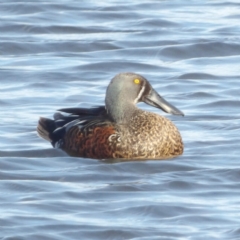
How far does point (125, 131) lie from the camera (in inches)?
416

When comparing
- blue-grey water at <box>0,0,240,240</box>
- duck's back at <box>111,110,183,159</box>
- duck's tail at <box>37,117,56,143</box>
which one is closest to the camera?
blue-grey water at <box>0,0,240,240</box>

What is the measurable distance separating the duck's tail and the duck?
0.31 metres

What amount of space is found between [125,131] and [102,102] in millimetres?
2491

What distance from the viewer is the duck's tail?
1114 cm

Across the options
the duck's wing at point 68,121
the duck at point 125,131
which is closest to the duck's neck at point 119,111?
the duck at point 125,131

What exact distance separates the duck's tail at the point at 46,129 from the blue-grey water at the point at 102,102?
11cm

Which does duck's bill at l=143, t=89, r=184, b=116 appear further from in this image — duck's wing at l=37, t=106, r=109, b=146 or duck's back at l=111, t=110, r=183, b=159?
duck's wing at l=37, t=106, r=109, b=146

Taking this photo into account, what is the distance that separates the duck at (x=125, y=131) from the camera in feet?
34.5

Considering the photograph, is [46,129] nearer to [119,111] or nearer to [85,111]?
[85,111]

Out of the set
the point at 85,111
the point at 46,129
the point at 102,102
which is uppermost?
the point at 85,111

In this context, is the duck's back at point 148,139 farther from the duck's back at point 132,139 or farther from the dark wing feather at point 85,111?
the dark wing feather at point 85,111

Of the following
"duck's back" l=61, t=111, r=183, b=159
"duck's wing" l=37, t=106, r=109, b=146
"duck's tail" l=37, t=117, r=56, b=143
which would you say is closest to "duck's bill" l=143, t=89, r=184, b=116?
"duck's back" l=61, t=111, r=183, b=159

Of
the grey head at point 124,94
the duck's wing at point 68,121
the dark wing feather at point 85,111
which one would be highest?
the grey head at point 124,94

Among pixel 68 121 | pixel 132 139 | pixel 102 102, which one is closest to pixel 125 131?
pixel 132 139
